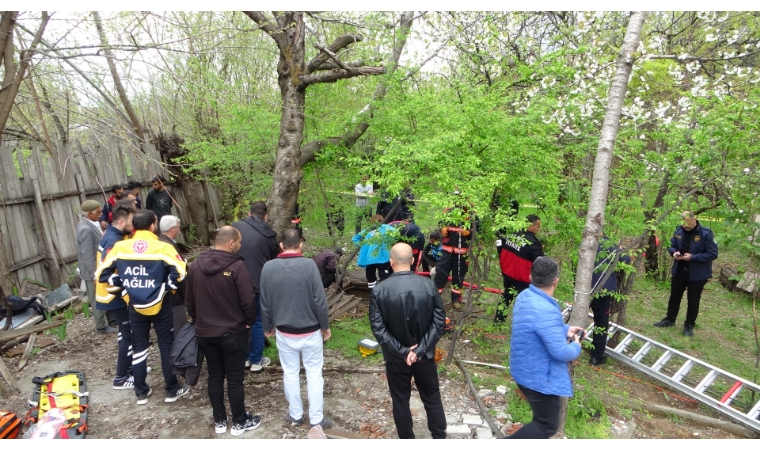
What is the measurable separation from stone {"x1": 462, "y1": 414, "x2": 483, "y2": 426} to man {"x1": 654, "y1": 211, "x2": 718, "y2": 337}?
14.2 ft

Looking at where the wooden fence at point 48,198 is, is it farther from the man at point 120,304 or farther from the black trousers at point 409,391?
the black trousers at point 409,391

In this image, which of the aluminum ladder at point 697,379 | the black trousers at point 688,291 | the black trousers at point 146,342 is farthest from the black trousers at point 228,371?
the black trousers at point 688,291

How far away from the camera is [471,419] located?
4066 millimetres

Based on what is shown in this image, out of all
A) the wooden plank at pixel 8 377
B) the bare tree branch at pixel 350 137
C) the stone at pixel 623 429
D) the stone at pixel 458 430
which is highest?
the bare tree branch at pixel 350 137

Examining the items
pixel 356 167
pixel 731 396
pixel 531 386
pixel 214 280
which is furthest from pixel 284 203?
pixel 731 396

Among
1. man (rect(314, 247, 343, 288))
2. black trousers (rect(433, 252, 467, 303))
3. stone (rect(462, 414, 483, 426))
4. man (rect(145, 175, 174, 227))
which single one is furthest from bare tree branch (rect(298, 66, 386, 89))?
man (rect(145, 175, 174, 227))

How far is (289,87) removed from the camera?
5707mm

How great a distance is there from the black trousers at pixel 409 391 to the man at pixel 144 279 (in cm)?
210

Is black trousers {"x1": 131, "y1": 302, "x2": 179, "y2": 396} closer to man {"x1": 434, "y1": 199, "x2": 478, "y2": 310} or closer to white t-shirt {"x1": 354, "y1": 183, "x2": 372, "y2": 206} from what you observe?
white t-shirt {"x1": 354, "y1": 183, "x2": 372, "y2": 206}

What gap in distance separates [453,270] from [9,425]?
5.66 metres

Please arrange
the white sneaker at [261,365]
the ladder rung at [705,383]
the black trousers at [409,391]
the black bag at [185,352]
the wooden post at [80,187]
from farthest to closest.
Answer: the wooden post at [80,187] → the ladder rung at [705,383] → the white sneaker at [261,365] → the black bag at [185,352] → the black trousers at [409,391]

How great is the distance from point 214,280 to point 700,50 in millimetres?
9337

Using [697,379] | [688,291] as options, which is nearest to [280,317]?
[697,379]

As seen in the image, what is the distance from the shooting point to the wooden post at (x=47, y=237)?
21.9 ft
